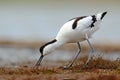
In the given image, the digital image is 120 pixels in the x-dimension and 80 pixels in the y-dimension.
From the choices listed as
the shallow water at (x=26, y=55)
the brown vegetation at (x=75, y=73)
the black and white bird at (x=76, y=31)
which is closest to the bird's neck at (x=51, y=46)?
the black and white bird at (x=76, y=31)

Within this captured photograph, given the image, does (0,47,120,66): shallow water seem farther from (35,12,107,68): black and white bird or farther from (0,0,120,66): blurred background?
(35,12,107,68): black and white bird

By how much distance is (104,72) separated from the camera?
15.7 metres

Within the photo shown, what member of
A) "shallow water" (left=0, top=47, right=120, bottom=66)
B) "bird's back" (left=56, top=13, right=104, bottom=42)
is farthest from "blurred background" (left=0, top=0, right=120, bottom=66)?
"bird's back" (left=56, top=13, right=104, bottom=42)

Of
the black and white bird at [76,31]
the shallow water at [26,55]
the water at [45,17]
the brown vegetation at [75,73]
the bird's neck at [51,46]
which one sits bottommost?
the brown vegetation at [75,73]

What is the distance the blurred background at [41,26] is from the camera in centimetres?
2250

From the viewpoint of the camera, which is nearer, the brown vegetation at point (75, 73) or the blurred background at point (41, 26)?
the brown vegetation at point (75, 73)

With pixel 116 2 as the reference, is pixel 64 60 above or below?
below

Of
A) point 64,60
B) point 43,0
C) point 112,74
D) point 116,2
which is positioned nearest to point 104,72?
point 112,74

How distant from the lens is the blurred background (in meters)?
22.5

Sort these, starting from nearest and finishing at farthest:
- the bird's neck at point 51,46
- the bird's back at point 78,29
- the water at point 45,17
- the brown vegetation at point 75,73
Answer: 1. the brown vegetation at point 75,73
2. the bird's back at point 78,29
3. the bird's neck at point 51,46
4. the water at point 45,17

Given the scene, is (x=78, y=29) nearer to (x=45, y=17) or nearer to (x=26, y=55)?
(x=26, y=55)

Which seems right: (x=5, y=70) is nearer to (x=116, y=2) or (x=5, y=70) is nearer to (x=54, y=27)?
(x=54, y=27)

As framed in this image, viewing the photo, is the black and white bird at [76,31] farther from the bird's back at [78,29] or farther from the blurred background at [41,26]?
the blurred background at [41,26]

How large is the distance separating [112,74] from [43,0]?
2874 centimetres
